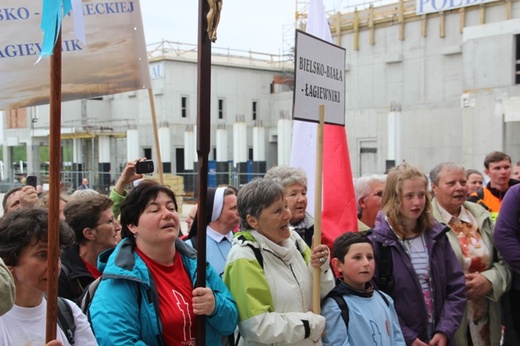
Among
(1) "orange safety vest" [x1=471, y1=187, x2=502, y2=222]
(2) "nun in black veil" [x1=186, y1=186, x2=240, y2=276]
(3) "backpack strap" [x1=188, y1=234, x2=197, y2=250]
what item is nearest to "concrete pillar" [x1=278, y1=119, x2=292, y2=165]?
(1) "orange safety vest" [x1=471, y1=187, x2=502, y2=222]

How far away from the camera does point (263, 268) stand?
11.1ft

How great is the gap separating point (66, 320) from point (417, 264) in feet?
8.16

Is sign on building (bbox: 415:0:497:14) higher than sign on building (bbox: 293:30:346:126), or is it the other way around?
sign on building (bbox: 415:0:497:14)

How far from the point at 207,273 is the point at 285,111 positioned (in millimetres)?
41082

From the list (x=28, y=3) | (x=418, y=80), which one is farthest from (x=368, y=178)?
(x=418, y=80)

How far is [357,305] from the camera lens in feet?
12.2

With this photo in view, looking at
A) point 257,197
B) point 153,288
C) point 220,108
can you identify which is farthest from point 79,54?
point 220,108

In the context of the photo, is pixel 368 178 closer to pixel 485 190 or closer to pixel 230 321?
pixel 485 190

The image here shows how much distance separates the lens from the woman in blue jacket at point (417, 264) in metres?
4.04

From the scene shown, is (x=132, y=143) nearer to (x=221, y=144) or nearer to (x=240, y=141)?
(x=221, y=144)

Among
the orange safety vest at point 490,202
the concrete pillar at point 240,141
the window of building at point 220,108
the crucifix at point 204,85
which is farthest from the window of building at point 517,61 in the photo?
the window of building at point 220,108

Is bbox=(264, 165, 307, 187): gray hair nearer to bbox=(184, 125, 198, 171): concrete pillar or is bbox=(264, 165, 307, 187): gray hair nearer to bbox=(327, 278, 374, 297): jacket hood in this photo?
bbox=(327, 278, 374, 297): jacket hood

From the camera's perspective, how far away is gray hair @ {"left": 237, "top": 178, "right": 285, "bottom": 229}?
11.6ft

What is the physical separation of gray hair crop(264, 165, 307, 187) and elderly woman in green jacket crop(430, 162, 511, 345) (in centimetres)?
109
